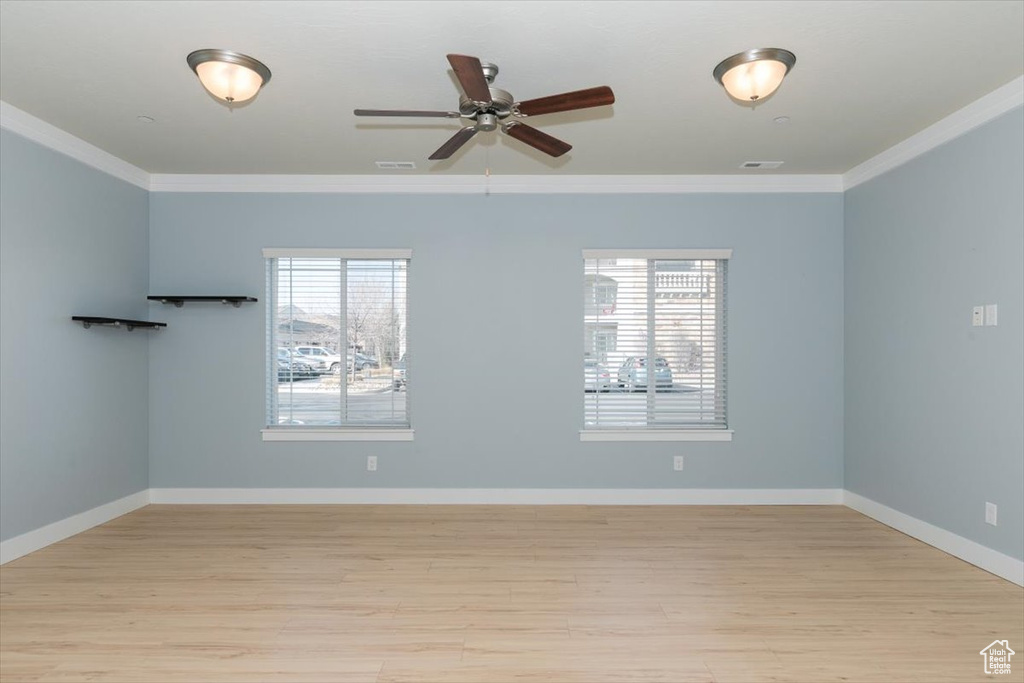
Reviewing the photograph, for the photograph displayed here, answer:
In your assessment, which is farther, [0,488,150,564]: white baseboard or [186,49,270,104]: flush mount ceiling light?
[0,488,150,564]: white baseboard

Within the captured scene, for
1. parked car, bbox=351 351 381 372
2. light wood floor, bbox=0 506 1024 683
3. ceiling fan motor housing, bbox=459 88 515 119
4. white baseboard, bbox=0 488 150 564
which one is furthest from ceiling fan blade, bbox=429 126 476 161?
white baseboard, bbox=0 488 150 564

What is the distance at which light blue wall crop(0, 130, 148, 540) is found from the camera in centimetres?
364

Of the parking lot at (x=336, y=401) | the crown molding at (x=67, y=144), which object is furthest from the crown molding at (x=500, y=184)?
the parking lot at (x=336, y=401)

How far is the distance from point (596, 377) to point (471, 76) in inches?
124

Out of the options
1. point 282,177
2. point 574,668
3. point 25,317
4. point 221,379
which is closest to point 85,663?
point 574,668

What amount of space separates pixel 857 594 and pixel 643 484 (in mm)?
1957

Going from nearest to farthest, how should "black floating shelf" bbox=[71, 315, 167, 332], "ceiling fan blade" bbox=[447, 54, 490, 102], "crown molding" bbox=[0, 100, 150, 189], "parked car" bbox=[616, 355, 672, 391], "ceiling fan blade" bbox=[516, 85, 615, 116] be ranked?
"ceiling fan blade" bbox=[447, 54, 490, 102]
"ceiling fan blade" bbox=[516, 85, 615, 116]
"crown molding" bbox=[0, 100, 150, 189]
"black floating shelf" bbox=[71, 315, 167, 332]
"parked car" bbox=[616, 355, 672, 391]

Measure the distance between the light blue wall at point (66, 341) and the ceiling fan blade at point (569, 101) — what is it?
329 cm

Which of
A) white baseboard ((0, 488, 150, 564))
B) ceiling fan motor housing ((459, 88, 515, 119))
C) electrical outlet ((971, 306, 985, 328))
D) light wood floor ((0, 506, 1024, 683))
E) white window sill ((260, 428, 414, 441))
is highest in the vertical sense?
ceiling fan motor housing ((459, 88, 515, 119))

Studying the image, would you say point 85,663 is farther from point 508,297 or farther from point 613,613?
point 508,297

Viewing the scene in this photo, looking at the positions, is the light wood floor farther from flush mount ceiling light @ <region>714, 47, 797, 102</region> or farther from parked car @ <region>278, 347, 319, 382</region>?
flush mount ceiling light @ <region>714, 47, 797, 102</region>

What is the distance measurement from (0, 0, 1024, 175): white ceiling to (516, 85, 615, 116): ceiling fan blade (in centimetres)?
40

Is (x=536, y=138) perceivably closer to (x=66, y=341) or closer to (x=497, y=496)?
(x=497, y=496)

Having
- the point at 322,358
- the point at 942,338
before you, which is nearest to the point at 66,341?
the point at 322,358
